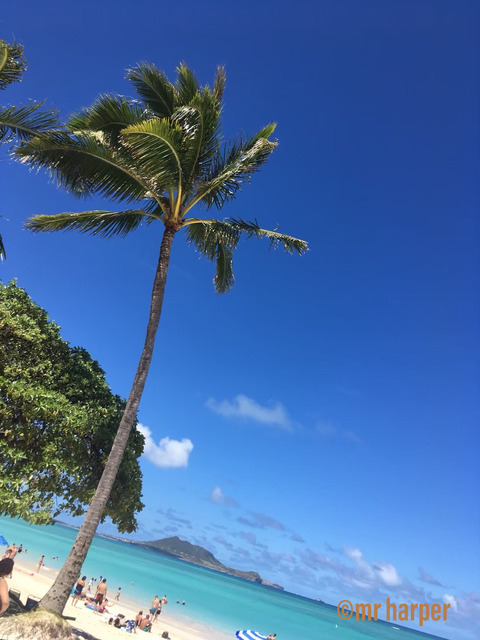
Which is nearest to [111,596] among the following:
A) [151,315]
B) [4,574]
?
[4,574]

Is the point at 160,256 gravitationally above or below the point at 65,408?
above

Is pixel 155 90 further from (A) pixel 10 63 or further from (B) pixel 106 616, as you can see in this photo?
(B) pixel 106 616

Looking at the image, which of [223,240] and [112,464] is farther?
[223,240]

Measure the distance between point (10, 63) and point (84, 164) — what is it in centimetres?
247

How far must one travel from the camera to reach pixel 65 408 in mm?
9531

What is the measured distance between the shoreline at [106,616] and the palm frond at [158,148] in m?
13.9

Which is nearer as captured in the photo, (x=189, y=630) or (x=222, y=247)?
(x=222, y=247)

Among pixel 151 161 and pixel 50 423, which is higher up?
pixel 151 161

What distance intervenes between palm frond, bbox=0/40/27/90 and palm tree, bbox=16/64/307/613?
115cm

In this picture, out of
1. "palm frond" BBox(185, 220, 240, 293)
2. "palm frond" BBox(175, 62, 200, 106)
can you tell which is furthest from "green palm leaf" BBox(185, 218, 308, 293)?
"palm frond" BBox(175, 62, 200, 106)

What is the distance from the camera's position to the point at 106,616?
2000cm

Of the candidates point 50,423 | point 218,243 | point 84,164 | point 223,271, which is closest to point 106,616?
point 50,423

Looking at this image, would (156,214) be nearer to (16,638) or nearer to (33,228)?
(33,228)

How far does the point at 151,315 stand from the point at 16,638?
6.31 metres
